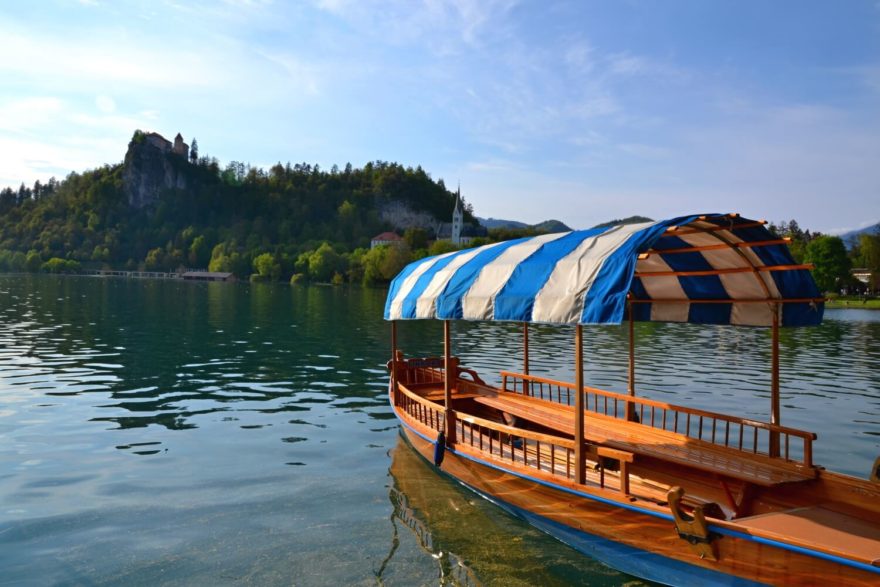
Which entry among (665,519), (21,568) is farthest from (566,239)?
(21,568)

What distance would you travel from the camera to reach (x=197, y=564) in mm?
8602

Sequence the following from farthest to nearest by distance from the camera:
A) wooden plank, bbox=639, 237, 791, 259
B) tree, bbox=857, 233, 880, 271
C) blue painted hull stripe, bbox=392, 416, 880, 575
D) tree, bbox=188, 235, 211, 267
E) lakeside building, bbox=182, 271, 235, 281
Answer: tree, bbox=188, 235, 211, 267
lakeside building, bbox=182, 271, 235, 281
tree, bbox=857, 233, 880, 271
wooden plank, bbox=639, 237, 791, 259
blue painted hull stripe, bbox=392, 416, 880, 575

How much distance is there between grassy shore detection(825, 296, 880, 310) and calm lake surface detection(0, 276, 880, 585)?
50.4 metres

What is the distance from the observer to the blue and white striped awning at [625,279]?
27.3ft

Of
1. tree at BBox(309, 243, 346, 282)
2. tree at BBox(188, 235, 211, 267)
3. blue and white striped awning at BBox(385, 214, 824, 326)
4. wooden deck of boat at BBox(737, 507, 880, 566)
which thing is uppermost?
tree at BBox(188, 235, 211, 267)

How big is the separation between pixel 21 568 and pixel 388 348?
23938 millimetres

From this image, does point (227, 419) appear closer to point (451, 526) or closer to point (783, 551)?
point (451, 526)

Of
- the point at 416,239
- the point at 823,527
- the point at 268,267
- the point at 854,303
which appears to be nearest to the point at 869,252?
the point at 854,303

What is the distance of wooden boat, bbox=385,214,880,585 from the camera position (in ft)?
23.0

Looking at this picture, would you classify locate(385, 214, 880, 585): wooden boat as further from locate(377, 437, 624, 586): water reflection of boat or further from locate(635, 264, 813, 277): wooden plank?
locate(377, 437, 624, 586): water reflection of boat

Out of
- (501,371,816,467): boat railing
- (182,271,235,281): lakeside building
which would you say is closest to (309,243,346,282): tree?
(182,271,235,281): lakeside building

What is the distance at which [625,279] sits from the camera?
25.7 ft

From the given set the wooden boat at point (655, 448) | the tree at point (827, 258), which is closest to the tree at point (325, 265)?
the tree at point (827, 258)

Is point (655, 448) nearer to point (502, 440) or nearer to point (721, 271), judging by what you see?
point (502, 440)
